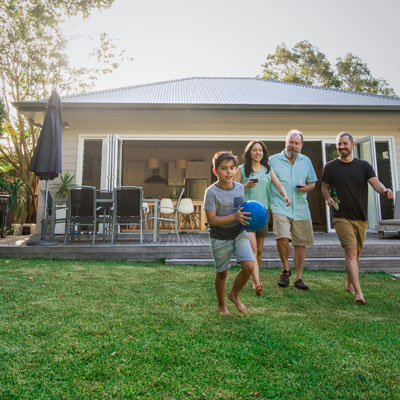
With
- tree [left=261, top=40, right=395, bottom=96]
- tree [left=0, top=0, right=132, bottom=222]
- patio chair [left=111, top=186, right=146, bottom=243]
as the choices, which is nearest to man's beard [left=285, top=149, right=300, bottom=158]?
patio chair [left=111, top=186, right=146, bottom=243]

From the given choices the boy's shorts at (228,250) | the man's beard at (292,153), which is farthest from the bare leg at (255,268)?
the man's beard at (292,153)

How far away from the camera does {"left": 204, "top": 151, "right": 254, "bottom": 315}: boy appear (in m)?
2.11

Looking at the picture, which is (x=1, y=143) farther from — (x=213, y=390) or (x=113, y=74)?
(x=213, y=390)

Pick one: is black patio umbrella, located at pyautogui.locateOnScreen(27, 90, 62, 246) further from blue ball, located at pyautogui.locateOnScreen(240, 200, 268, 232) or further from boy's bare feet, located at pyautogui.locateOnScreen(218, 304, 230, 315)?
blue ball, located at pyautogui.locateOnScreen(240, 200, 268, 232)

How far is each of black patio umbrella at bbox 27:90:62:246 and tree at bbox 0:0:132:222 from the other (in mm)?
5195

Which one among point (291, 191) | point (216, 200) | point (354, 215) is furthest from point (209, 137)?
point (216, 200)

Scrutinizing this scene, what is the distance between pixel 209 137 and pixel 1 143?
779 cm

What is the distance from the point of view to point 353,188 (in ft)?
9.44

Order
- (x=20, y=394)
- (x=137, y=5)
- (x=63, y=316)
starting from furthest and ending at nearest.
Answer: (x=137, y=5)
(x=63, y=316)
(x=20, y=394)

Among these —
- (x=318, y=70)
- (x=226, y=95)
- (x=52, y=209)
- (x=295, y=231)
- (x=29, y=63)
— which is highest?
(x=318, y=70)

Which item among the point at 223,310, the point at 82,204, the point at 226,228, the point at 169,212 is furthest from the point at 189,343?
the point at 169,212

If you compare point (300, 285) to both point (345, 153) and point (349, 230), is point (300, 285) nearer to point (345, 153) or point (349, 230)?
point (349, 230)

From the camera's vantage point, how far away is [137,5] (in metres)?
10.7

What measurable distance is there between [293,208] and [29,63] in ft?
38.5
